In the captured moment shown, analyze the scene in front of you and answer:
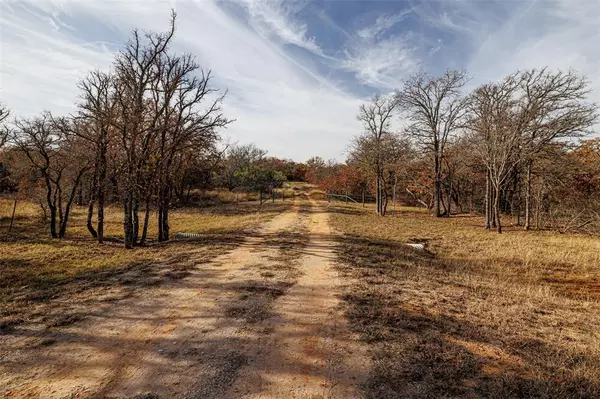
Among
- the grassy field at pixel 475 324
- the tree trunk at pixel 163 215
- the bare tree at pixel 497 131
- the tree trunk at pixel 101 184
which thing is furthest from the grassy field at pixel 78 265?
the bare tree at pixel 497 131

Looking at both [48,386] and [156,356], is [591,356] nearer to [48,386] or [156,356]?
[156,356]

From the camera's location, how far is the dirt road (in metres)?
3.70

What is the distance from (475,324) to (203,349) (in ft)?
15.9

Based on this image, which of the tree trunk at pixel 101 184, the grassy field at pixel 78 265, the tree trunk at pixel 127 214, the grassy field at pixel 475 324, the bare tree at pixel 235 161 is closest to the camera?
the grassy field at pixel 475 324

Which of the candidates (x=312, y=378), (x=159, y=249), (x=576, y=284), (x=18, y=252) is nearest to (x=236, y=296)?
(x=312, y=378)

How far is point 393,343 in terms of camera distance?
15.8 ft

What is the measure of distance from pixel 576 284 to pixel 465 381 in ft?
29.1

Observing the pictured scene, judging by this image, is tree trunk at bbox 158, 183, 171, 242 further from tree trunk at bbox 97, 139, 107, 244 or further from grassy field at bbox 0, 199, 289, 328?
tree trunk at bbox 97, 139, 107, 244

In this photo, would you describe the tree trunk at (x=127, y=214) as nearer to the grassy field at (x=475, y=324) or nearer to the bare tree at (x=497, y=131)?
the grassy field at (x=475, y=324)

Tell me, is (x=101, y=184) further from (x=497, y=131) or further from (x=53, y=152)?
(x=497, y=131)

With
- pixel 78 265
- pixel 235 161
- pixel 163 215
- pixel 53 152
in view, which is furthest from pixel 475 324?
pixel 235 161

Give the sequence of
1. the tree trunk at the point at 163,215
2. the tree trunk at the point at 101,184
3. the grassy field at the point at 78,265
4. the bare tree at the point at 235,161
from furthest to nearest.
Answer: the bare tree at the point at 235,161 < the tree trunk at the point at 163,215 < the tree trunk at the point at 101,184 < the grassy field at the point at 78,265

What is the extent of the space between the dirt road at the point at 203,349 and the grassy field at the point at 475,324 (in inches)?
25.2

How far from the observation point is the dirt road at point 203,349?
370cm
